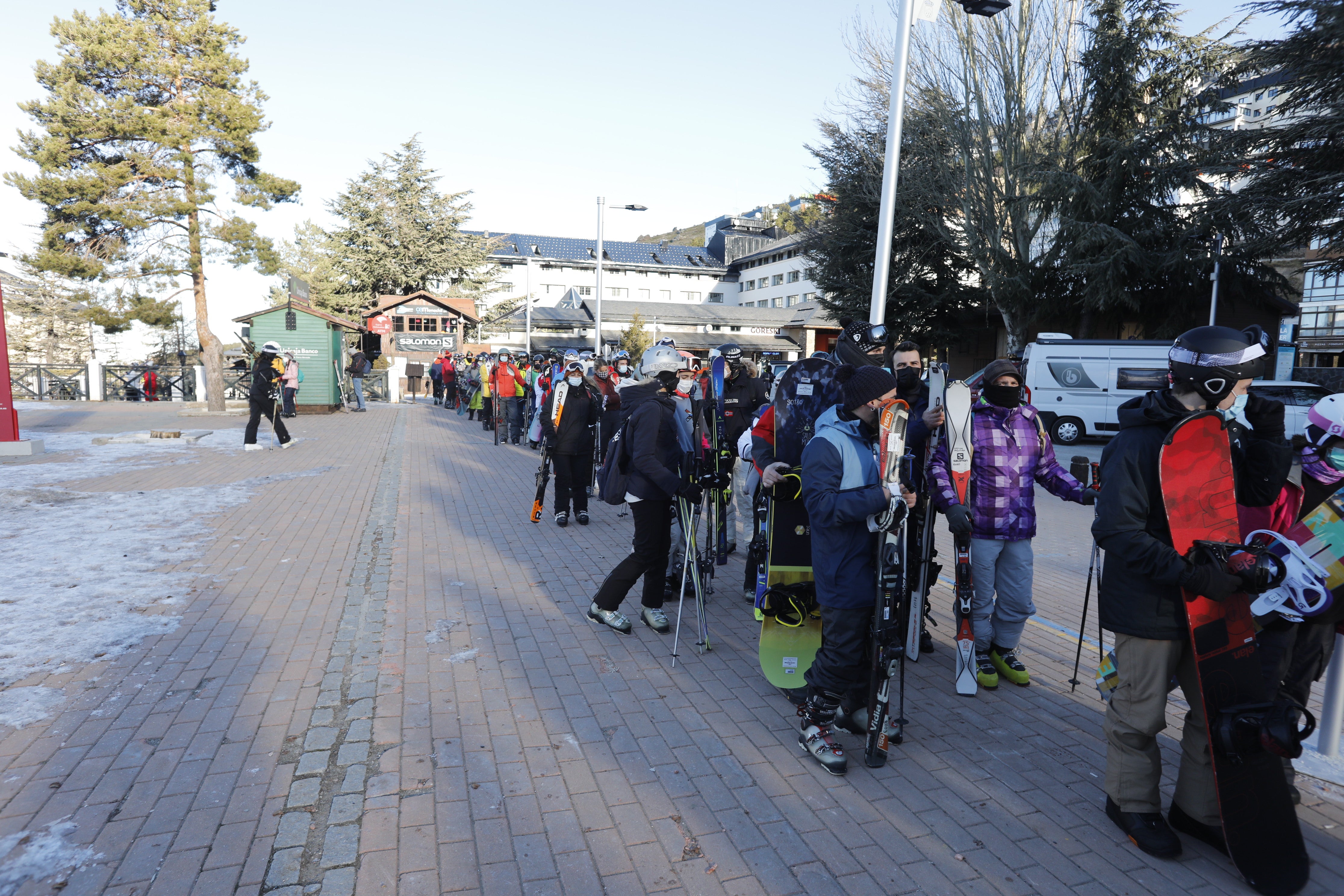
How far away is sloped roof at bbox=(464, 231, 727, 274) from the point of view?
245 ft

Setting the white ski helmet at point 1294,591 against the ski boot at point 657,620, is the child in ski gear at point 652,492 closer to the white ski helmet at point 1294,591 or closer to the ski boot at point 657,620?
the ski boot at point 657,620

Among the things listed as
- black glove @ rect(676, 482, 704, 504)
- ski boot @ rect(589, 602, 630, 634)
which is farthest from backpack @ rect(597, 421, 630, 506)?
ski boot @ rect(589, 602, 630, 634)

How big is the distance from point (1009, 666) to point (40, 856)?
187 inches

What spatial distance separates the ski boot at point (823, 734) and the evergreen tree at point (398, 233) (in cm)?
4746

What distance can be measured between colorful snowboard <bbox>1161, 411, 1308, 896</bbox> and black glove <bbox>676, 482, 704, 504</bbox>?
8.28ft

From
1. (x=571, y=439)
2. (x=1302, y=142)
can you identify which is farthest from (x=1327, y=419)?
(x=1302, y=142)

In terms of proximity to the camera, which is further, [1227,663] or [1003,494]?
[1003,494]

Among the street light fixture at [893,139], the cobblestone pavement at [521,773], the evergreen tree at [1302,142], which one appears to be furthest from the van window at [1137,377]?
the cobblestone pavement at [521,773]

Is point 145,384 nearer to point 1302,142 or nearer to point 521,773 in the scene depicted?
point 521,773

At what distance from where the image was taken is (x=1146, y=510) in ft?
9.73

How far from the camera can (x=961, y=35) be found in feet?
73.6

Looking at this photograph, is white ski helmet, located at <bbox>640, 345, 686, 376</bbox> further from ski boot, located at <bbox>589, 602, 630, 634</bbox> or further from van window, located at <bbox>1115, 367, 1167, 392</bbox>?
van window, located at <bbox>1115, 367, 1167, 392</bbox>

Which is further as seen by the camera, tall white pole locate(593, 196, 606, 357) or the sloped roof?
the sloped roof

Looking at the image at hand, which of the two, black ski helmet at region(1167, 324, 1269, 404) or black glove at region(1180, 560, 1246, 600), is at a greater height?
black ski helmet at region(1167, 324, 1269, 404)
